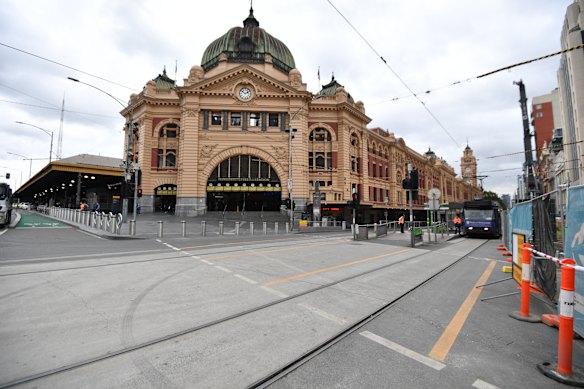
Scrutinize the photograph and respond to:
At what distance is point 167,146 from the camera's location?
39219mm

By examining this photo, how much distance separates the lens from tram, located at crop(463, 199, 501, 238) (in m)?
21.2

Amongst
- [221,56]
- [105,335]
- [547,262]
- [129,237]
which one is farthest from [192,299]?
[221,56]

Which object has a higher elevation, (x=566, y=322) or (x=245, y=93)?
(x=245, y=93)

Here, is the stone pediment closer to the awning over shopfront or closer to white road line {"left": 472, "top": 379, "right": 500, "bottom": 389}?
the awning over shopfront

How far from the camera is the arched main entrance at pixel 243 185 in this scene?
36688 millimetres

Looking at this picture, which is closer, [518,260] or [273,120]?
[518,260]

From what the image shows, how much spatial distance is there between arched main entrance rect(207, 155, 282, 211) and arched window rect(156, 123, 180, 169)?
734 centimetres

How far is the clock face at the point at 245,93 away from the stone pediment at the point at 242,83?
0.69 metres

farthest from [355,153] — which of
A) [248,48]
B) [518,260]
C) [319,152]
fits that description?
[518,260]

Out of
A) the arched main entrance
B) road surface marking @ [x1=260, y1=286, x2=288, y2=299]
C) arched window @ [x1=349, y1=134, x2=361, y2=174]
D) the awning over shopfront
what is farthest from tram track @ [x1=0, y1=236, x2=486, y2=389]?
arched window @ [x1=349, y1=134, x2=361, y2=174]

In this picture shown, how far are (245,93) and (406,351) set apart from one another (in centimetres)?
3871

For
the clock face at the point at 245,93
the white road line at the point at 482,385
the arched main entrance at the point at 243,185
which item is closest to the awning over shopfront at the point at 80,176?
the arched main entrance at the point at 243,185

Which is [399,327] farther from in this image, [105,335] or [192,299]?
[105,335]

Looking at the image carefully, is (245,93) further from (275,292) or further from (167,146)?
(275,292)
